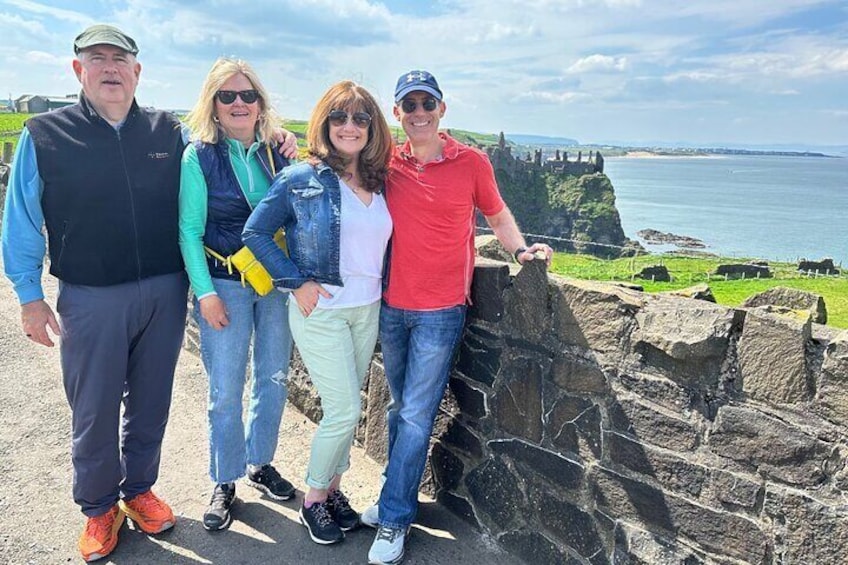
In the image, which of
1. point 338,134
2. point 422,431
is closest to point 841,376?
point 422,431

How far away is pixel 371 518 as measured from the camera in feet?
12.1

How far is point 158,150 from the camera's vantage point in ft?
11.0

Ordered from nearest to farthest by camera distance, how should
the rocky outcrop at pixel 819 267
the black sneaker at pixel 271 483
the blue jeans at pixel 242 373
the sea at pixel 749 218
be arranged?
the blue jeans at pixel 242 373, the black sneaker at pixel 271 483, the rocky outcrop at pixel 819 267, the sea at pixel 749 218

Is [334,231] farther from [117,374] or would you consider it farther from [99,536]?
[99,536]

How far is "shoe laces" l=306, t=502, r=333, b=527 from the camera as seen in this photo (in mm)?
3598

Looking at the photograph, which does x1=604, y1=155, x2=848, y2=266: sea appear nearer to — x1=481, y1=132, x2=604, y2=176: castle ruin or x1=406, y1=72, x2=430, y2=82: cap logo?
x1=481, y1=132, x2=604, y2=176: castle ruin

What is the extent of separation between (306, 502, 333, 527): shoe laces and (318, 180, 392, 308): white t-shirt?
116 centimetres

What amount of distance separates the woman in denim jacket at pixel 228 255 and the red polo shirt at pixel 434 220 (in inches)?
29.6

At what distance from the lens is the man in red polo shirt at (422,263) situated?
3232mm

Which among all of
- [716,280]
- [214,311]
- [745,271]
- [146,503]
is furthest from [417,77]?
[745,271]

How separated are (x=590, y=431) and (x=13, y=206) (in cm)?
287

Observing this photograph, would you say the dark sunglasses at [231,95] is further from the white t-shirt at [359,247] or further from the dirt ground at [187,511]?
the dirt ground at [187,511]

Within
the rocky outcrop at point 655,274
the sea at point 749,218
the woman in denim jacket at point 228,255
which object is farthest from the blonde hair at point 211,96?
the sea at point 749,218

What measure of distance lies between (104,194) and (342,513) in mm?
2083
